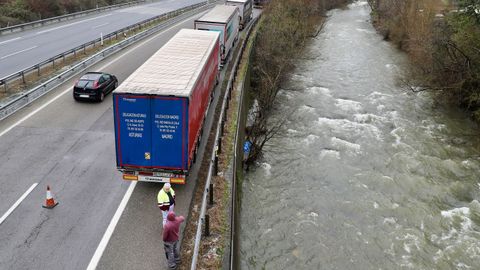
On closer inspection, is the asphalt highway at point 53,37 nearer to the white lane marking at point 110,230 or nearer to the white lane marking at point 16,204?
the white lane marking at point 16,204

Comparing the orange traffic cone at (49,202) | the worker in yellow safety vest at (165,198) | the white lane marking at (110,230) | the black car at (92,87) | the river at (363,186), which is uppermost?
the black car at (92,87)

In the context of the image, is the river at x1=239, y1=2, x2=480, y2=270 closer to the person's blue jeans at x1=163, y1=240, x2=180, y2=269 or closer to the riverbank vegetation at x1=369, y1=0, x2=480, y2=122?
the riverbank vegetation at x1=369, y1=0, x2=480, y2=122

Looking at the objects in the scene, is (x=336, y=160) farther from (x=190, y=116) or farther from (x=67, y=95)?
(x=67, y=95)

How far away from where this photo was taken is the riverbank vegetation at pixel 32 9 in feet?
144

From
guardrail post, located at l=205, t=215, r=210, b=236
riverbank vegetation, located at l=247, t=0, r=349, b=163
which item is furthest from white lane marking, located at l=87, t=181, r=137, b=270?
riverbank vegetation, located at l=247, t=0, r=349, b=163

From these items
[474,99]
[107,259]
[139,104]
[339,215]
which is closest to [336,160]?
[339,215]

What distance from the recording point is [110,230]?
1149 cm

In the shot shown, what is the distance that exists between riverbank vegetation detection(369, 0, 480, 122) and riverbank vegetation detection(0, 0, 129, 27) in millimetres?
36919

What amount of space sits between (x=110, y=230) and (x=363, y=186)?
11.7m

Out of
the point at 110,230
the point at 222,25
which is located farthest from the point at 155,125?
the point at 222,25

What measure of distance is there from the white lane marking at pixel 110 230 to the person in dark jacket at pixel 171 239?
1.74 meters

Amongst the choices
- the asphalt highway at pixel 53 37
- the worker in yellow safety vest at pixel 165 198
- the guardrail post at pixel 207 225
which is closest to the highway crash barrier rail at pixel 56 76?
the asphalt highway at pixel 53 37

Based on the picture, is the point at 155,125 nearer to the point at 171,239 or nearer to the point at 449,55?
the point at 171,239

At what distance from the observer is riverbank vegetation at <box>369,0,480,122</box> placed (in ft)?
84.0
